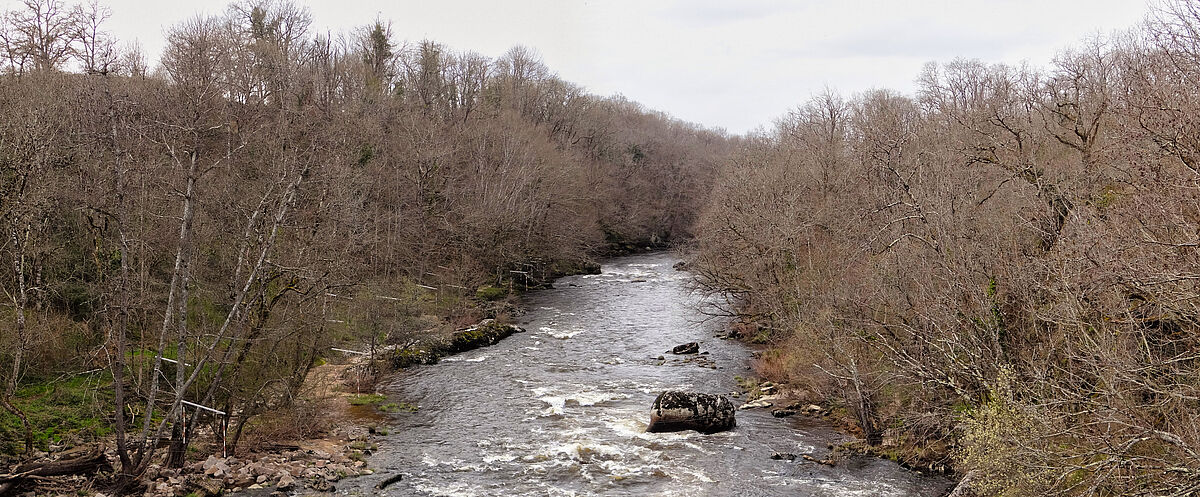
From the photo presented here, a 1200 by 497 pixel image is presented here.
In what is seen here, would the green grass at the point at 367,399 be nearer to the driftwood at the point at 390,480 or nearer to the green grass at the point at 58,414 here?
the green grass at the point at 58,414

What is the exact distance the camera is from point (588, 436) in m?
19.6

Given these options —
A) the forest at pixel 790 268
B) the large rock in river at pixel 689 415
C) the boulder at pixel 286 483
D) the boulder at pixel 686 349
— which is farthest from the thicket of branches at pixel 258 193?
the boulder at pixel 686 349

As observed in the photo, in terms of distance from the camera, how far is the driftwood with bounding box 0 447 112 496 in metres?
13.2

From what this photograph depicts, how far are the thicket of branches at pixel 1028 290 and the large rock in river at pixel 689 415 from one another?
319cm

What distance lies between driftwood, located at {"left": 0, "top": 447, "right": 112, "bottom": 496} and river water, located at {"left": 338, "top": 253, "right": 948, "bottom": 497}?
4.56m

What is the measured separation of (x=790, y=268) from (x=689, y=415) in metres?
9.99

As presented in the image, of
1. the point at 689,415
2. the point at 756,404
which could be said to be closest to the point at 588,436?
the point at 689,415

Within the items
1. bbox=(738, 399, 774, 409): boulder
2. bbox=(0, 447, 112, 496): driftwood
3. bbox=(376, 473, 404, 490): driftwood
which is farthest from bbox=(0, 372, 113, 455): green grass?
bbox=(738, 399, 774, 409): boulder

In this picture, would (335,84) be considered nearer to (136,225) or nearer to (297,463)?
(136,225)

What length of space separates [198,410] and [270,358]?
240cm

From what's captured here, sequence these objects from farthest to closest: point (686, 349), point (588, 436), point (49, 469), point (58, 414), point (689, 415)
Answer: point (686, 349) → point (689, 415) → point (588, 436) → point (58, 414) → point (49, 469)

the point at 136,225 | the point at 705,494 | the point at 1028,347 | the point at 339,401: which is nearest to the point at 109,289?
the point at 136,225

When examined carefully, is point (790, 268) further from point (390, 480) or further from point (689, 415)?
point (390, 480)

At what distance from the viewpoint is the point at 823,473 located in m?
16.8
